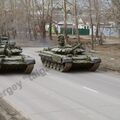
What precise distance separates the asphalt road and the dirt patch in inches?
14.1

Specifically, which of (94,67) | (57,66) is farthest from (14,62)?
(94,67)

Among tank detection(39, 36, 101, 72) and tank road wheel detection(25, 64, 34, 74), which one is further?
tank detection(39, 36, 101, 72)

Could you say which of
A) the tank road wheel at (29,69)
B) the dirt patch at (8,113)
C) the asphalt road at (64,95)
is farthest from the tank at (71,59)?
the dirt patch at (8,113)

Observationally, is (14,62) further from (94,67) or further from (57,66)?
(94,67)

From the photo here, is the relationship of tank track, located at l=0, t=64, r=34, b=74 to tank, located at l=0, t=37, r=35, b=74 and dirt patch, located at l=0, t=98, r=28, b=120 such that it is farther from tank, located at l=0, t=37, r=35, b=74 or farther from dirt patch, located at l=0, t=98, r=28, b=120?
dirt patch, located at l=0, t=98, r=28, b=120

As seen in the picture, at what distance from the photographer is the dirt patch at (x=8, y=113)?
952 centimetres

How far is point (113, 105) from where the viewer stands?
12117 mm

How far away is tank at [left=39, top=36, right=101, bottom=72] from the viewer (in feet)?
68.1

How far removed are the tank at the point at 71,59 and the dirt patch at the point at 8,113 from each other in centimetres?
916

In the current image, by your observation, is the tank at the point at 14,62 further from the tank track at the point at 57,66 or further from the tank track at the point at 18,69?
the tank track at the point at 57,66

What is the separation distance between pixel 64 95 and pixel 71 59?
274 inches

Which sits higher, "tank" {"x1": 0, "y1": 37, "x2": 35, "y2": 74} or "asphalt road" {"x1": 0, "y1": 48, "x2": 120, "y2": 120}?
"tank" {"x1": 0, "y1": 37, "x2": 35, "y2": 74}

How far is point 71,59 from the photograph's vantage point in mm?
20688

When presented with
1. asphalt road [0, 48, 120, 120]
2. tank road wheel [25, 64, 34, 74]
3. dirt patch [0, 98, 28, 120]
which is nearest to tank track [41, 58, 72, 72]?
asphalt road [0, 48, 120, 120]
